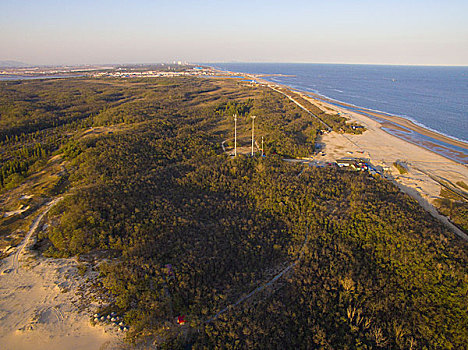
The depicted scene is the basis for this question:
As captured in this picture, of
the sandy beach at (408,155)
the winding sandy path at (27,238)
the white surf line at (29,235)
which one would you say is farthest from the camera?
the sandy beach at (408,155)

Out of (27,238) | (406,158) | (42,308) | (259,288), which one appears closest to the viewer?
(42,308)

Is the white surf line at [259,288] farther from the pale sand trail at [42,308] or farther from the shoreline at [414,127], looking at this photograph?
the shoreline at [414,127]

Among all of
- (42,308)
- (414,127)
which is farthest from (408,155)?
(42,308)

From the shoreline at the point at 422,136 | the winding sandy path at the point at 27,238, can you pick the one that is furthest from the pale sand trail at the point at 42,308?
the shoreline at the point at 422,136

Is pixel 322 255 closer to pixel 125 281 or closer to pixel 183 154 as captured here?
pixel 125 281

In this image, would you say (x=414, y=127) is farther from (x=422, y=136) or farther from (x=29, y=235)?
(x=29, y=235)
